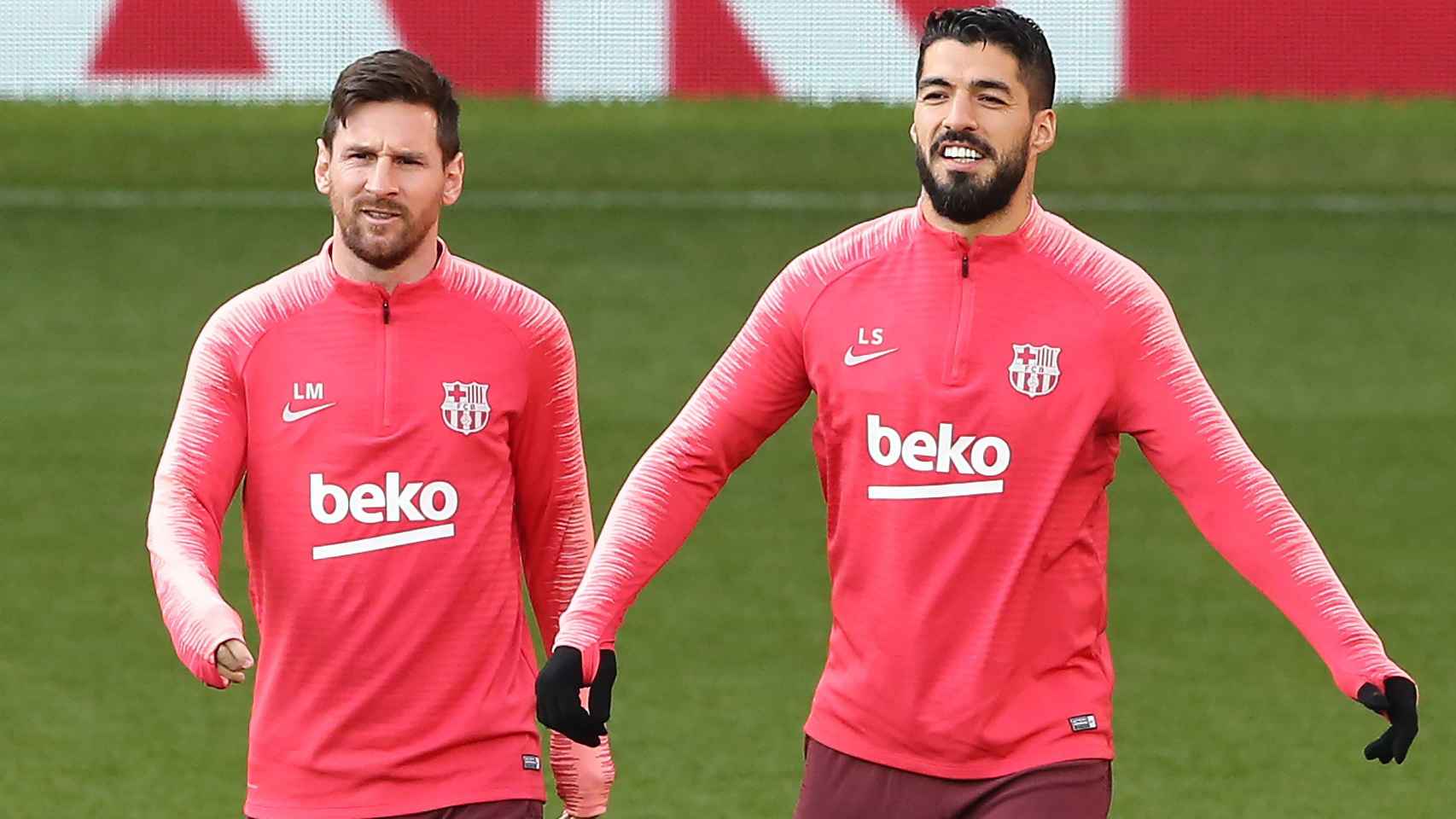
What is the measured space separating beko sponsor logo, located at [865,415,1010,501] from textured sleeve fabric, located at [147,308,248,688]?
1.14m

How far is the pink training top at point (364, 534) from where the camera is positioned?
15.5 ft

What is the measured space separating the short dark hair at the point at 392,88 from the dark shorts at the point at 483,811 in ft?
3.78

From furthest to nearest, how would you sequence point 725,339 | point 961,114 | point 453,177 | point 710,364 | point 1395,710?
A: point 725,339, point 710,364, point 453,177, point 961,114, point 1395,710

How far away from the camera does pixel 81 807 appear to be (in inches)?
318

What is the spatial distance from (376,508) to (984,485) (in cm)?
105

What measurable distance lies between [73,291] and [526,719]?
9157 mm

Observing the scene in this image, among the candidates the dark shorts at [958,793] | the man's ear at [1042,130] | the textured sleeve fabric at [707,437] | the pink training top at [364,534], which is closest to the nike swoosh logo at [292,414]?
the pink training top at [364,534]

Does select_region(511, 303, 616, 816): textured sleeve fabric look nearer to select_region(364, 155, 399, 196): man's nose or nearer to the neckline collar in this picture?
select_region(364, 155, 399, 196): man's nose

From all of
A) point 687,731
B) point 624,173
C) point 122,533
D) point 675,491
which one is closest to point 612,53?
point 624,173

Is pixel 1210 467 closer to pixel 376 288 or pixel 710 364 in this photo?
pixel 376 288

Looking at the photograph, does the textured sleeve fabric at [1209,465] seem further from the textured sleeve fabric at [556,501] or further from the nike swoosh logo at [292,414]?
the nike swoosh logo at [292,414]

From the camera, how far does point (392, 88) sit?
4.79 metres

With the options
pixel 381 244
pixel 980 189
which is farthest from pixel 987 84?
pixel 381 244

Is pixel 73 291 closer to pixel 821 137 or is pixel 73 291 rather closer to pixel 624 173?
pixel 624 173
